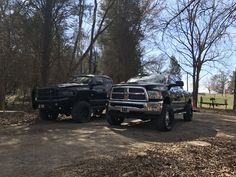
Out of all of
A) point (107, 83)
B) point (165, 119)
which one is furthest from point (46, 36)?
point (165, 119)

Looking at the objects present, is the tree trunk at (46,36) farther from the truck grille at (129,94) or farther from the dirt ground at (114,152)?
the truck grille at (129,94)

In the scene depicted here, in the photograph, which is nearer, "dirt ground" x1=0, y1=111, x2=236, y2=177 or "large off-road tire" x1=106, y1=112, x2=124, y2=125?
"dirt ground" x1=0, y1=111, x2=236, y2=177

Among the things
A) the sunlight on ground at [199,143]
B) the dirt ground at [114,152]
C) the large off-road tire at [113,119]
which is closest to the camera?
the dirt ground at [114,152]

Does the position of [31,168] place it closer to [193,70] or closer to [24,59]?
[24,59]

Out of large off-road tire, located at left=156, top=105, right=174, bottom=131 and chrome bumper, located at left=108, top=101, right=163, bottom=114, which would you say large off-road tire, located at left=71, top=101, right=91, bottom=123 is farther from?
large off-road tire, located at left=156, top=105, right=174, bottom=131

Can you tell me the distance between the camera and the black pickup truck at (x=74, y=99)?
1552cm

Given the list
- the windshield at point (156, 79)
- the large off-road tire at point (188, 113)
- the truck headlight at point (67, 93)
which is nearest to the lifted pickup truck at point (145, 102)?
the windshield at point (156, 79)

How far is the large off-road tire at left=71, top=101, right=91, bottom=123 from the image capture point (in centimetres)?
1546

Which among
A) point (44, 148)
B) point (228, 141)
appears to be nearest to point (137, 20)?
point (228, 141)

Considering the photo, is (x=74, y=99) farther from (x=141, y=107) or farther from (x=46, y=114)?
(x=141, y=107)

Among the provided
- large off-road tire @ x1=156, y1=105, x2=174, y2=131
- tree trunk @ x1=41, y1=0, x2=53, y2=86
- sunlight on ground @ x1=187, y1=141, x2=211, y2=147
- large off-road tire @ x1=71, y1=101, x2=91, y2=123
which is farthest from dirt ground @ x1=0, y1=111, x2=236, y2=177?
tree trunk @ x1=41, y1=0, x2=53, y2=86

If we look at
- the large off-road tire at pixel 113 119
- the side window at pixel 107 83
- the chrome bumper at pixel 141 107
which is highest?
the side window at pixel 107 83

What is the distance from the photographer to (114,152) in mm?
9227

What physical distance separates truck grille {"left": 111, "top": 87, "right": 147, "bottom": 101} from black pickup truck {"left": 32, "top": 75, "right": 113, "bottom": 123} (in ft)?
5.19
